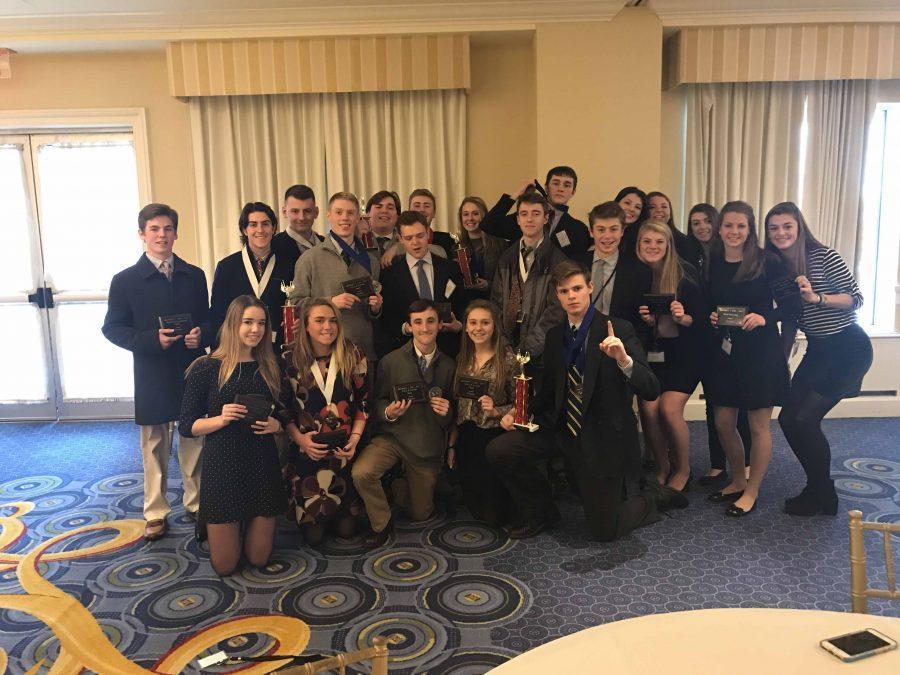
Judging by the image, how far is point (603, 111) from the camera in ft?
16.4

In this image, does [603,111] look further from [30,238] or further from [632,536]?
[30,238]

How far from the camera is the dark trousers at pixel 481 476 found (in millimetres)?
3566

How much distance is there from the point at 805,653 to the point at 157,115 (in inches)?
222

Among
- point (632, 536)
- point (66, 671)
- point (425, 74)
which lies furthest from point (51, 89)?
point (632, 536)

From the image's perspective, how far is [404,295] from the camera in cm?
388

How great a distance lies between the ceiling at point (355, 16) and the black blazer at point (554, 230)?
156cm

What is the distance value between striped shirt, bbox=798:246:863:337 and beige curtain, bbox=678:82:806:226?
1.89 m

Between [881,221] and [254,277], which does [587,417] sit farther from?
[881,221]

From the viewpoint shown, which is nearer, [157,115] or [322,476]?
[322,476]

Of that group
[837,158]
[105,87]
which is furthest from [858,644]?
[105,87]

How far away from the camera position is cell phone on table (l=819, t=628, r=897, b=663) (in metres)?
1.21

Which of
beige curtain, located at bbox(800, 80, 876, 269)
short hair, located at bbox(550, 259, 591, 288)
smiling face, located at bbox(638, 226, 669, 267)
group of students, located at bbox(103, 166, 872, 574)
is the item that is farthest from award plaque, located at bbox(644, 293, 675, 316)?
beige curtain, located at bbox(800, 80, 876, 269)

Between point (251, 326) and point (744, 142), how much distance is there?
411 centimetres

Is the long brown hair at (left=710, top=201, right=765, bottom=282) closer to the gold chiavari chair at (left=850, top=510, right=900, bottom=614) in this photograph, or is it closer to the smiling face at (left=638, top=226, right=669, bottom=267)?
the smiling face at (left=638, top=226, right=669, bottom=267)
